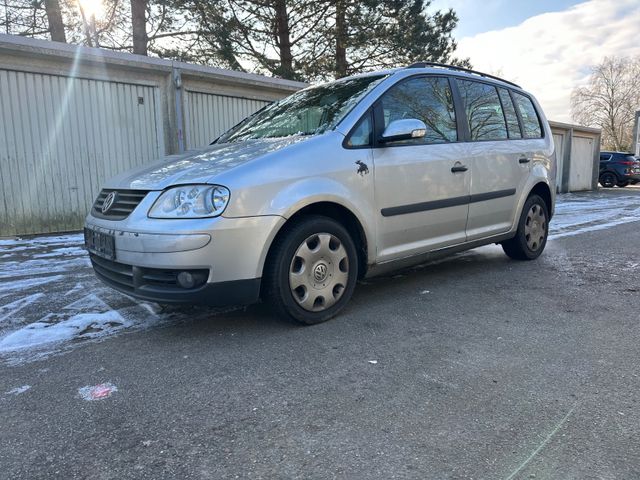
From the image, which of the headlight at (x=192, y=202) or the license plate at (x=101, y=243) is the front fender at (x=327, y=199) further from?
the license plate at (x=101, y=243)

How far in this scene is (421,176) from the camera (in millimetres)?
3754

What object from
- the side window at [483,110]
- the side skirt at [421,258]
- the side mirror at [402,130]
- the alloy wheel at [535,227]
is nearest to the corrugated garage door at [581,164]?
the alloy wheel at [535,227]

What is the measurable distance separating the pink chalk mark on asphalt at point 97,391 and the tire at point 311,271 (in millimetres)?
1042

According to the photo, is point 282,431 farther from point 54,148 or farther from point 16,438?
point 54,148

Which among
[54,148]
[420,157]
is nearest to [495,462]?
[420,157]

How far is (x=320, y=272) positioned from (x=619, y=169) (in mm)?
22752

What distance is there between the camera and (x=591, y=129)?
744 inches

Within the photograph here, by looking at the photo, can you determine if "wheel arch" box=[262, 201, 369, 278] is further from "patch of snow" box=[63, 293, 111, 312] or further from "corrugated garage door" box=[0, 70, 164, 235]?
"corrugated garage door" box=[0, 70, 164, 235]

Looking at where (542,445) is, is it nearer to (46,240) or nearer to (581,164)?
(46,240)

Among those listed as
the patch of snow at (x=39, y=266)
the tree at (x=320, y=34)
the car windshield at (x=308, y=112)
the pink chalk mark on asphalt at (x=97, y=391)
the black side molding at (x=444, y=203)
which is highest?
the tree at (x=320, y=34)

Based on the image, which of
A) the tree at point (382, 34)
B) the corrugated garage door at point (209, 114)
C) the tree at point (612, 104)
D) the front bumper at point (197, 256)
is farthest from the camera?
the tree at point (612, 104)

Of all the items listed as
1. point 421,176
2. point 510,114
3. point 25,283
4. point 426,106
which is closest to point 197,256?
point 421,176

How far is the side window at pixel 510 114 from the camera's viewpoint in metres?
4.78

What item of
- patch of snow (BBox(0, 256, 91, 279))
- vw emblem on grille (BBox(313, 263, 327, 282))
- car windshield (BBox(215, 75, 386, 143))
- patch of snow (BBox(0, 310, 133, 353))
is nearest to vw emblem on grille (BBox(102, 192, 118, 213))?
patch of snow (BBox(0, 310, 133, 353))
